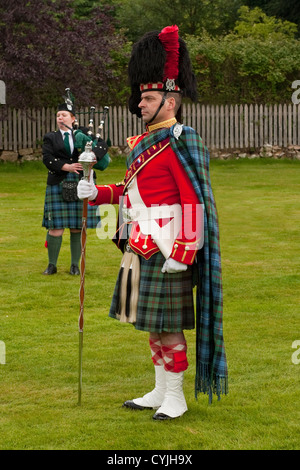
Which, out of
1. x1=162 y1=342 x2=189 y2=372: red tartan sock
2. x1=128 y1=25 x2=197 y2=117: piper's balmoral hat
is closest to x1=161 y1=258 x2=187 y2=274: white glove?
x1=162 y1=342 x2=189 y2=372: red tartan sock

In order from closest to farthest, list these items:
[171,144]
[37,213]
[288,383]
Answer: [171,144] < [288,383] < [37,213]

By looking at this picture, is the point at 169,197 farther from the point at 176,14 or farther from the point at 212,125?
the point at 176,14

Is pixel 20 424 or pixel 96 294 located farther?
pixel 96 294

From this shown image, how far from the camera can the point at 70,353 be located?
6402mm

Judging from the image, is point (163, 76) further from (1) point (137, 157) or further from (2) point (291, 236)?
(2) point (291, 236)

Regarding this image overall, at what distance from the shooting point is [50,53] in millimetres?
21344

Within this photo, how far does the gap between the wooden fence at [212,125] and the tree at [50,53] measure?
539 mm

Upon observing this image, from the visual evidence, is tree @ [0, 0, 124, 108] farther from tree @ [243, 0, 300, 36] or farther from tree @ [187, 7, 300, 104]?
tree @ [243, 0, 300, 36]

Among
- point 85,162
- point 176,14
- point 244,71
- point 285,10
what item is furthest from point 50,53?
point 176,14

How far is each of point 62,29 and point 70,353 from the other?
54.4ft

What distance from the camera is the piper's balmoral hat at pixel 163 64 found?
4.97 meters

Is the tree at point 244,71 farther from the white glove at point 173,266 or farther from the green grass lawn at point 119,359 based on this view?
the white glove at point 173,266

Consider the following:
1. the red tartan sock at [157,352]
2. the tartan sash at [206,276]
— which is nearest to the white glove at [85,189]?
the tartan sash at [206,276]
